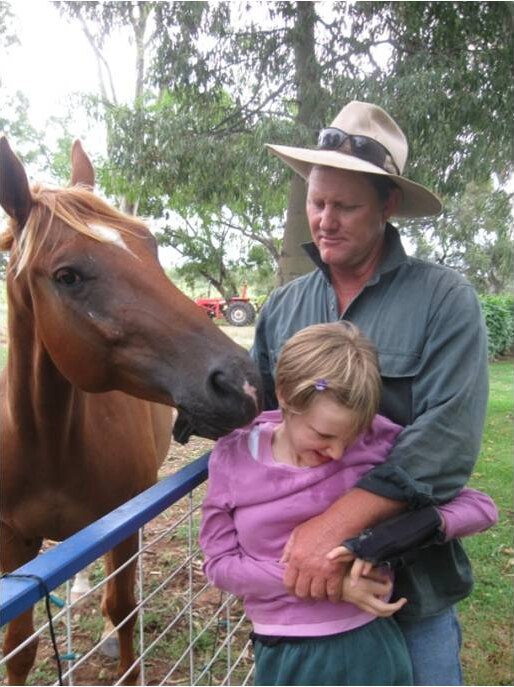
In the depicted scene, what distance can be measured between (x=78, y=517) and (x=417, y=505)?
1741mm

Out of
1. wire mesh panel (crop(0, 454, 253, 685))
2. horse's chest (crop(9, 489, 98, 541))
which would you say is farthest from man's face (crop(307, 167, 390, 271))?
horse's chest (crop(9, 489, 98, 541))

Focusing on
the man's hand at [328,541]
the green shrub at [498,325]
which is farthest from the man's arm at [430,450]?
the green shrub at [498,325]

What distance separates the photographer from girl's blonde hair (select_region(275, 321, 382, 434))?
143cm

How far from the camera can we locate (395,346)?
1685 millimetres

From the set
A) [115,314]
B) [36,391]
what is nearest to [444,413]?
[115,314]

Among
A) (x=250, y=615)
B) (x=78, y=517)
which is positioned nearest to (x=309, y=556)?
(x=250, y=615)

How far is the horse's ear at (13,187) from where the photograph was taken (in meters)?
2.00

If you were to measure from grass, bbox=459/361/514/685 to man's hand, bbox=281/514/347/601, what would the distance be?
2.33 m

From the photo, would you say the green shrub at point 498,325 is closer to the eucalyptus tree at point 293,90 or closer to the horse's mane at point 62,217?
the eucalyptus tree at point 293,90

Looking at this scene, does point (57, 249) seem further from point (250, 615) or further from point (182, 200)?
point (182, 200)

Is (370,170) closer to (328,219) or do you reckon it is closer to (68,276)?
(328,219)

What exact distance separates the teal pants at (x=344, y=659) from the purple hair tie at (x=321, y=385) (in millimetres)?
642

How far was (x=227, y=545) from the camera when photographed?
155cm

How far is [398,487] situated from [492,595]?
123 inches
